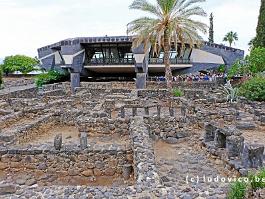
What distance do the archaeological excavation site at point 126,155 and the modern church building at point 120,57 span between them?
2349 centimetres

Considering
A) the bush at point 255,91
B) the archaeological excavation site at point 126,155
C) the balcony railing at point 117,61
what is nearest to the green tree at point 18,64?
the balcony railing at point 117,61

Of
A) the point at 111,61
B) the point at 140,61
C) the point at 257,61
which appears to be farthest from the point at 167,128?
the point at 111,61

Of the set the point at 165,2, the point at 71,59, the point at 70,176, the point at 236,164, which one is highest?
the point at 165,2

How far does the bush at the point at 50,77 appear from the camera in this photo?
41.6 m

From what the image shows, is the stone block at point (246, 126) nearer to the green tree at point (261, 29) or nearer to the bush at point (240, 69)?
the bush at point (240, 69)

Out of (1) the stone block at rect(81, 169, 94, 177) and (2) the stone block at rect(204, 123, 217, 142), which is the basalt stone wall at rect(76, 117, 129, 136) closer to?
(2) the stone block at rect(204, 123, 217, 142)

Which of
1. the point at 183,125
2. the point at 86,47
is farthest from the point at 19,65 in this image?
the point at 183,125

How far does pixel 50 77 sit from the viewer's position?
43.0 m

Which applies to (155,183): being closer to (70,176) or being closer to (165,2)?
(70,176)

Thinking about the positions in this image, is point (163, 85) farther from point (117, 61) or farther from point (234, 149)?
point (234, 149)

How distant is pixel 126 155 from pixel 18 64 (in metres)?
46.1

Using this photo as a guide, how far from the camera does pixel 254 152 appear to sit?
28.8ft

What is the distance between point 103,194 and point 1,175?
5348 mm

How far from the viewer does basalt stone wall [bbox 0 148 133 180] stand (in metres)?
10.5
